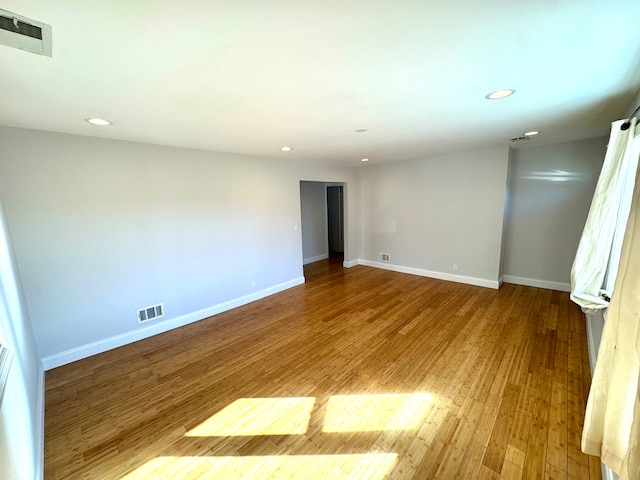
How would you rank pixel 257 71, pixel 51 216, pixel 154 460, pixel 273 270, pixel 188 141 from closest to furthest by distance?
pixel 257 71 < pixel 154 460 < pixel 51 216 < pixel 188 141 < pixel 273 270

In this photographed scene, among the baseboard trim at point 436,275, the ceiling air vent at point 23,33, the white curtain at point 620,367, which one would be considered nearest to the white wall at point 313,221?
the baseboard trim at point 436,275

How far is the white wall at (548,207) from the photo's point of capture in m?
3.89

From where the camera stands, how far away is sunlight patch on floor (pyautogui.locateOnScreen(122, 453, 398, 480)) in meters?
1.56

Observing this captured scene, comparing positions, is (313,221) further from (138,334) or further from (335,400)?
(335,400)

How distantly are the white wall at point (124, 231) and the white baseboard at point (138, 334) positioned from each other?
0.01 meters

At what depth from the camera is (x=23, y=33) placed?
41.2 inches

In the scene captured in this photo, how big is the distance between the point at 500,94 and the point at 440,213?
3351mm

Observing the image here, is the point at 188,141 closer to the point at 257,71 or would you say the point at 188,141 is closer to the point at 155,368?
the point at 257,71

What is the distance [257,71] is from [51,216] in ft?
8.84

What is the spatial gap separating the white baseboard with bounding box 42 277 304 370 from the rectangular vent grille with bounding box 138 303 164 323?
0.10 meters

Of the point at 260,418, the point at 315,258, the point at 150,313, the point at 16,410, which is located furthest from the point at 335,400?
the point at 315,258

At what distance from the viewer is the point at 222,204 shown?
12.4 ft

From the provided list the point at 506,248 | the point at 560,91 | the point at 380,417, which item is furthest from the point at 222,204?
the point at 506,248

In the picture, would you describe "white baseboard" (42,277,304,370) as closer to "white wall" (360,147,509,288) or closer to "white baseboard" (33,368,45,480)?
"white baseboard" (33,368,45,480)
